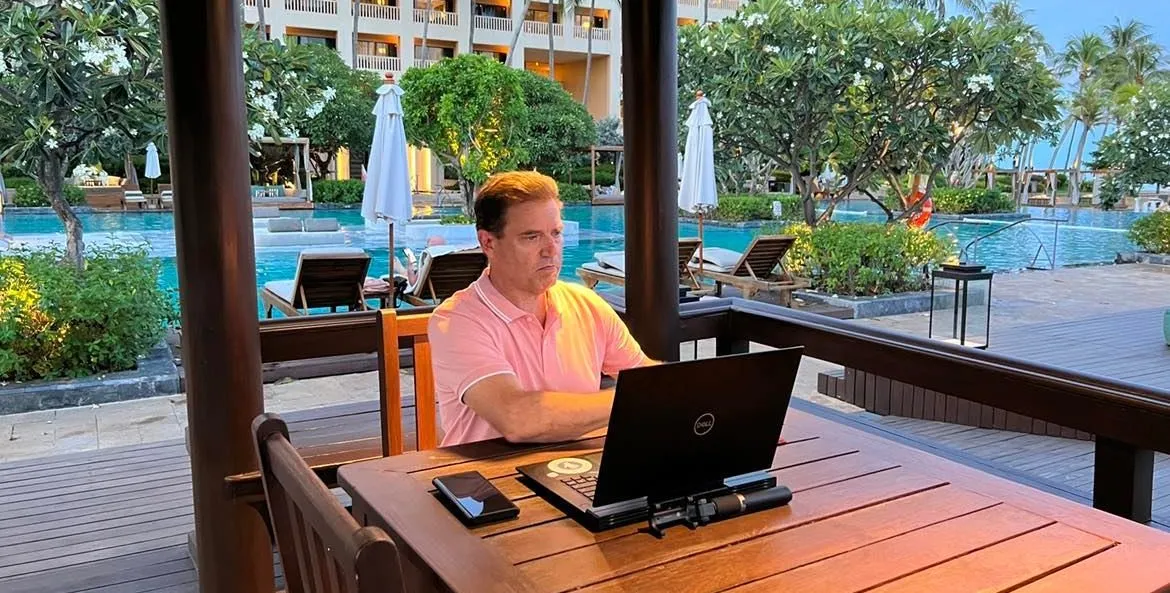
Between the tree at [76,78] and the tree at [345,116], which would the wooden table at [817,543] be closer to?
the tree at [76,78]

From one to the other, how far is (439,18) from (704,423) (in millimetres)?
30479

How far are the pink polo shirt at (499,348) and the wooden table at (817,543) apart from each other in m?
0.23

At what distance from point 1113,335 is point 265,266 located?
11.2 m

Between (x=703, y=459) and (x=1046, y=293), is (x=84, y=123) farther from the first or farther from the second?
(x=1046, y=293)

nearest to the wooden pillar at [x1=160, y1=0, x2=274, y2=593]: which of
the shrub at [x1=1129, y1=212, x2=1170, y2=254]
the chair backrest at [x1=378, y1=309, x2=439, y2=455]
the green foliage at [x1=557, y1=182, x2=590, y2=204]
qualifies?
the chair backrest at [x1=378, y1=309, x2=439, y2=455]

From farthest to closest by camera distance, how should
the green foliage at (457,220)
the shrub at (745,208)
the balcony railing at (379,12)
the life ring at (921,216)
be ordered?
1. the balcony railing at (379,12)
2. the shrub at (745,208)
3. the green foliage at (457,220)
4. the life ring at (921,216)

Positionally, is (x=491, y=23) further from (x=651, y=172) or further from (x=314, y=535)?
(x=314, y=535)

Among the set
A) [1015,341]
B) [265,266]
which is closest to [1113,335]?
[1015,341]

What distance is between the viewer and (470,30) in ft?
98.4

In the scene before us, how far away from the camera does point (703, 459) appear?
142 cm

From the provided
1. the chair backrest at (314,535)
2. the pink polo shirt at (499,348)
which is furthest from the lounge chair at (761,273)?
the chair backrest at (314,535)

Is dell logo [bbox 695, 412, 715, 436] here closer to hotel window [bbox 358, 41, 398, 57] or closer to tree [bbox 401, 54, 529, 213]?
tree [bbox 401, 54, 529, 213]

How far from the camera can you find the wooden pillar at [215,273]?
216cm

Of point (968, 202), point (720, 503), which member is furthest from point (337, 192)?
point (720, 503)
